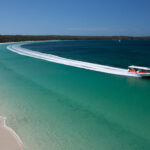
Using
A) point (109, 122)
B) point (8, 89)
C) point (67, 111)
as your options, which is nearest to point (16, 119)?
point (67, 111)

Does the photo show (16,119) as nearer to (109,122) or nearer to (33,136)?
(33,136)

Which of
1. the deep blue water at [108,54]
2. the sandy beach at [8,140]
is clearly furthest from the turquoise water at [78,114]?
the deep blue water at [108,54]

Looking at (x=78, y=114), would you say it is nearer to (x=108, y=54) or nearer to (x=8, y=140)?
(x=8, y=140)

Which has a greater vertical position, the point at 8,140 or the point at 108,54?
the point at 108,54

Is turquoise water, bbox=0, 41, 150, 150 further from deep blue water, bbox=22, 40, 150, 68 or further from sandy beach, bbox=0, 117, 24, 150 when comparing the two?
deep blue water, bbox=22, 40, 150, 68

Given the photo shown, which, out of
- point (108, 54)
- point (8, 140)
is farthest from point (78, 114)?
point (108, 54)

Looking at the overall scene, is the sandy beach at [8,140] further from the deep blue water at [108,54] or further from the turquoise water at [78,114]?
the deep blue water at [108,54]
